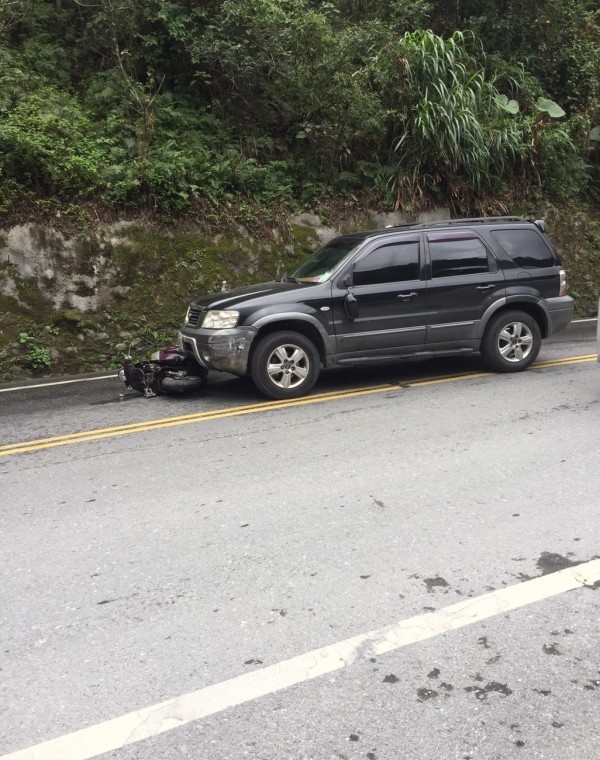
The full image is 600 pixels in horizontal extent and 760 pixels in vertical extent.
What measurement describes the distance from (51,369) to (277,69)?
7311 millimetres

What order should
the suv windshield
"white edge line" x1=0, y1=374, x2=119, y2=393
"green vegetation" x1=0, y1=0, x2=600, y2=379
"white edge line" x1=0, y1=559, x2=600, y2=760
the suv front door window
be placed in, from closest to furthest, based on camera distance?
"white edge line" x1=0, y1=559, x2=600, y2=760
the suv front door window
the suv windshield
"white edge line" x1=0, y1=374, x2=119, y2=393
"green vegetation" x1=0, y1=0, x2=600, y2=379

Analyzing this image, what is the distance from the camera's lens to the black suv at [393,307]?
771 cm

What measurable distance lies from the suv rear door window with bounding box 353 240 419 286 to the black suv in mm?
12

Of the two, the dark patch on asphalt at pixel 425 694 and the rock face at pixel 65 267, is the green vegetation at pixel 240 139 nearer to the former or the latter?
the rock face at pixel 65 267

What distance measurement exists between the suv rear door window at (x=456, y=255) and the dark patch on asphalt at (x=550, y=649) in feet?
19.1

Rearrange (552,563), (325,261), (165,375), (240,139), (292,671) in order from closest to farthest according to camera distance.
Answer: (292,671)
(552,563)
(165,375)
(325,261)
(240,139)

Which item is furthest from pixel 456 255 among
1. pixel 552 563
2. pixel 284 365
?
pixel 552 563

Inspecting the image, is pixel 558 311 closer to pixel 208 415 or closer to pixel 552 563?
pixel 208 415

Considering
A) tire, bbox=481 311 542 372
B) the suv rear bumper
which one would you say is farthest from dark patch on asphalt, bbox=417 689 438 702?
the suv rear bumper

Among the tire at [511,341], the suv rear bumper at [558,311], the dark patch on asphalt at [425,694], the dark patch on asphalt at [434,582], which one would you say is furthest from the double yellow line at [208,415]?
the dark patch on asphalt at [425,694]

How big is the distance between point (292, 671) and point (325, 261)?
20.1ft

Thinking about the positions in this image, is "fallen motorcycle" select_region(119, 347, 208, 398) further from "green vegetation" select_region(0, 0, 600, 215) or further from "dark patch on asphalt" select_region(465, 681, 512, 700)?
"dark patch on asphalt" select_region(465, 681, 512, 700)

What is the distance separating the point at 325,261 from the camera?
8.48 metres

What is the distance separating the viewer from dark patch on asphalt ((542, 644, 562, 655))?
3070 mm
